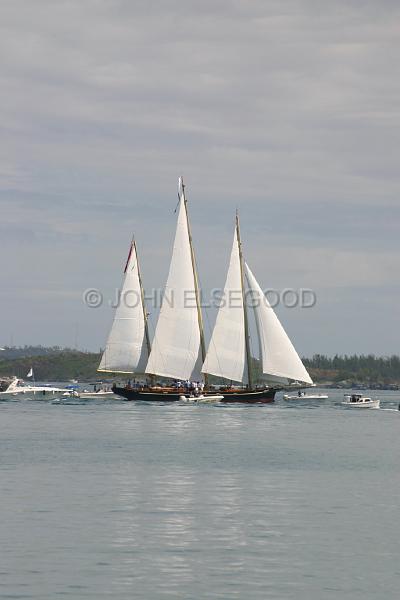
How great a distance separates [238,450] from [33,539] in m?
39.3

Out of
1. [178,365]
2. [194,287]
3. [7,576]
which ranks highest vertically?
[194,287]

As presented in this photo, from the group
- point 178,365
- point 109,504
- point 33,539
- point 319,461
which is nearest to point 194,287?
point 178,365

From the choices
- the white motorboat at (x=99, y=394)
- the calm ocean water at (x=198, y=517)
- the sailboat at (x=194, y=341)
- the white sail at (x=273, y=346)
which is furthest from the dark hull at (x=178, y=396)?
the calm ocean water at (x=198, y=517)

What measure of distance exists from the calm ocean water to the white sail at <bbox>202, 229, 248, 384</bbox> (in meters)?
45.5

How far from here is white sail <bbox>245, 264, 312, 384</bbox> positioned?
133250mm

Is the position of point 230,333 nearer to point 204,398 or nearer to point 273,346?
point 273,346

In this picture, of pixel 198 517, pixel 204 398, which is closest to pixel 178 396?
pixel 204 398

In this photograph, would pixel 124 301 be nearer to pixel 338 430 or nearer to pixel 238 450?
pixel 338 430

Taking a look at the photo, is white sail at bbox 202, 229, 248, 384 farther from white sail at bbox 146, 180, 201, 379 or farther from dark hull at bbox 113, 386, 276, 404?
white sail at bbox 146, 180, 201, 379

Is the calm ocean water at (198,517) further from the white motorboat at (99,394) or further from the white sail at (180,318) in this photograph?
the white motorboat at (99,394)

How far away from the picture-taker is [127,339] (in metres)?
143

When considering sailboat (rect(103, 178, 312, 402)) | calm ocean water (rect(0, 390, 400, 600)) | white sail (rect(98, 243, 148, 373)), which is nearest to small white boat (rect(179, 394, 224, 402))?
sailboat (rect(103, 178, 312, 402))

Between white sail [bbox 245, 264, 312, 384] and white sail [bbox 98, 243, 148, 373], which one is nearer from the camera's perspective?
white sail [bbox 245, 264, 312, 384]

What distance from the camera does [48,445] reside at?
77.3 metres
